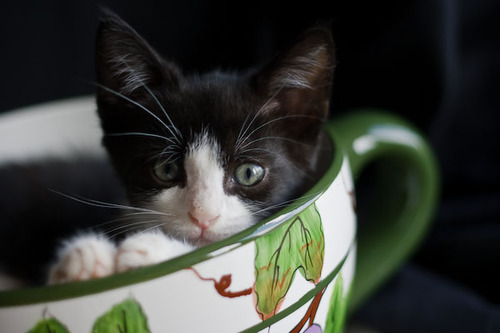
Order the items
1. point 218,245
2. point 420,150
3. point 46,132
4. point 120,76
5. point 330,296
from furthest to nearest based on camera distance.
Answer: point 46,132 < point 420,150 < point 120,76 < point 330,296 < point 218,245

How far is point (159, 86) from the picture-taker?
0.66 m

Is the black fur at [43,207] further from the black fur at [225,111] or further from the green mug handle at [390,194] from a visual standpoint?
the green mug handle at [390,194]

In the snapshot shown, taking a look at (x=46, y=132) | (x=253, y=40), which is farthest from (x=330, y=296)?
(x=253, y=40)

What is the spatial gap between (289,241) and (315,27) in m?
0.24

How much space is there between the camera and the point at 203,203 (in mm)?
565

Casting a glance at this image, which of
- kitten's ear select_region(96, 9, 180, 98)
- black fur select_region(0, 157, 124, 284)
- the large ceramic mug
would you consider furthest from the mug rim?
black fur select_region(0, 157, 124, 284)

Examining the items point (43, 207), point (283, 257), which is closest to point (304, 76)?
point (283, 257)

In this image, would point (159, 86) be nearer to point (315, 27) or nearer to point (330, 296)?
point (315, 27)

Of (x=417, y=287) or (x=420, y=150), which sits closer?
(x=420, y=150)

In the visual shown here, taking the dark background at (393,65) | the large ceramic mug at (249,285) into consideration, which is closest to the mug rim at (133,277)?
the large ceramic mug at (249,285)

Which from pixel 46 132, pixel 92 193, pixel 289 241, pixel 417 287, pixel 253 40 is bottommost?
pixel 417 287

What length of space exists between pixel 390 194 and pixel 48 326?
53 centimetres

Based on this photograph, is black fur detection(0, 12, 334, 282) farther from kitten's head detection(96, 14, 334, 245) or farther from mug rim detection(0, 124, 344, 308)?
mug rim detection(0, 124, 344, 308)

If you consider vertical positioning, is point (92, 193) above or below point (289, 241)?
above
